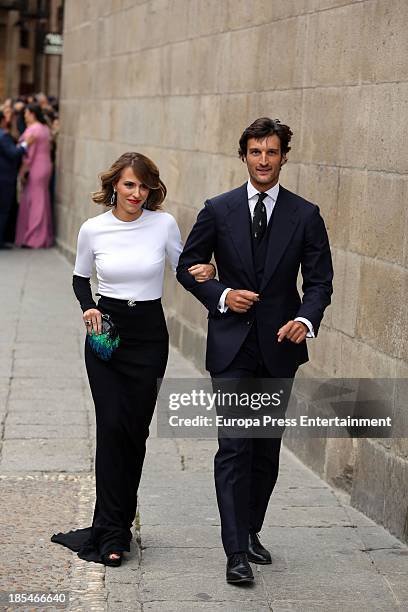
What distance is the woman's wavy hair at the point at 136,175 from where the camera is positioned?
5.61 meters

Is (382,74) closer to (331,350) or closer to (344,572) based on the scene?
(331,350)

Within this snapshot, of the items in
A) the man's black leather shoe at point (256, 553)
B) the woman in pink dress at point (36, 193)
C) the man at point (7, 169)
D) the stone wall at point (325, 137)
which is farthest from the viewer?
the woman in pink dress at point (36, 193)

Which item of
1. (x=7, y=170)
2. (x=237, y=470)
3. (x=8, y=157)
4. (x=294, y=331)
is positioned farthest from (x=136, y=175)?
(x=7, y=170)

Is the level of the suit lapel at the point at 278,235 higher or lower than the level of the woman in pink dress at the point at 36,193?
higher

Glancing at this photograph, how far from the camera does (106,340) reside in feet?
18.5

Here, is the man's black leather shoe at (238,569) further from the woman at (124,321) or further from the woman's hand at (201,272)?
the woman's hand at (201,272)

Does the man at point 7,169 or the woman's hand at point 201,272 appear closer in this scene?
the woman's hand at point 201,272

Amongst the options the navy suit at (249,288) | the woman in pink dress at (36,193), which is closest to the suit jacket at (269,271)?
the navy suit at (249,288)

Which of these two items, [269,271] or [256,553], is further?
[256,553]

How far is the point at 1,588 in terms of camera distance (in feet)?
17.3

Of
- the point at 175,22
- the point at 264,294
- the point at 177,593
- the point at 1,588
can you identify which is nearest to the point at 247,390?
the point at 264,294

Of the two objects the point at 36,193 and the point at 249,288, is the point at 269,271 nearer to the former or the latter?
the point at 249,288

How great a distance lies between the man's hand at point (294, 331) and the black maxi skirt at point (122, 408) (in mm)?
642

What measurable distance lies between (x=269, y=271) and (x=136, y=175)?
67 cm
